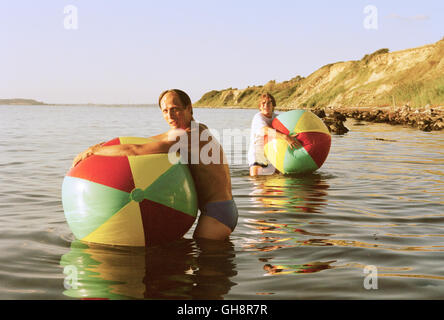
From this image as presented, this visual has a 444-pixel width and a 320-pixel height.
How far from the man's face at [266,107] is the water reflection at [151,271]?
5.75 meters

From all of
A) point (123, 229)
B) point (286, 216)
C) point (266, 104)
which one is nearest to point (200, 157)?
point (123, 229)

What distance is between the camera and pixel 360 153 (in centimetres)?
1820

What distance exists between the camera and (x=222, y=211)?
617 centimetres

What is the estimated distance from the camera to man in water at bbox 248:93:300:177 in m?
11.4

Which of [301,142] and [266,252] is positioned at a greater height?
[301,142]

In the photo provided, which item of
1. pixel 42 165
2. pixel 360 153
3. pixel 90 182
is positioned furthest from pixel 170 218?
pixel 360 153

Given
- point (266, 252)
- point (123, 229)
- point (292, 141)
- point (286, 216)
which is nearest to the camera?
point (123, 229)

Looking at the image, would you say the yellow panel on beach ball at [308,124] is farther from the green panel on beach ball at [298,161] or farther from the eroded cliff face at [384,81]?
the eroded cliff face at [384,81]

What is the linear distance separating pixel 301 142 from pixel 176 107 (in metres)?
5.95

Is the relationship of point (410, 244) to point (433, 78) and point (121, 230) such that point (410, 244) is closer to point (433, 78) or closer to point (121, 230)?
point (121, 230)

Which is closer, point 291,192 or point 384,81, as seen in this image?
point 291,192

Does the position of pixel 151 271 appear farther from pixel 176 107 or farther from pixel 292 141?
pixel 292 141

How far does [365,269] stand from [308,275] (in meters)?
0.68

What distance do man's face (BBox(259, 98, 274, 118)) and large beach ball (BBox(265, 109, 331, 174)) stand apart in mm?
246
